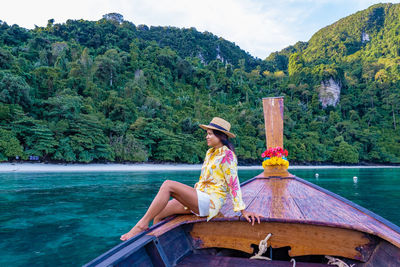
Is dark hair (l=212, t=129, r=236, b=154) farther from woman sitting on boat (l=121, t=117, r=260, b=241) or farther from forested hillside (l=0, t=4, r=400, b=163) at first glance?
forested hillside (l=0, t=4, r=400, b=163)

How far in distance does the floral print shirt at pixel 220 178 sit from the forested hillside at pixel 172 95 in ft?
54.5

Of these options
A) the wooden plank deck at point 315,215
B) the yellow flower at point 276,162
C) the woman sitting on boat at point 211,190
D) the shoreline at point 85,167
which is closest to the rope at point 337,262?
the wooden plank deck at point 315,215

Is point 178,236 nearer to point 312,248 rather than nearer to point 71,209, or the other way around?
point 312,248

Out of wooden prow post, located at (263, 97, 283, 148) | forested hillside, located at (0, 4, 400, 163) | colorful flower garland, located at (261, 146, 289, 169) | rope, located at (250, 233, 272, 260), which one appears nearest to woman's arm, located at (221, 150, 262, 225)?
rope, located at (250, 233, 272, 260)

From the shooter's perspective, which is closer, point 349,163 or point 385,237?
point 385,237

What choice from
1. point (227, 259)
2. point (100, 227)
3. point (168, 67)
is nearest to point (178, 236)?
point (227, 259)

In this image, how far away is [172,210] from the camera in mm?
1854

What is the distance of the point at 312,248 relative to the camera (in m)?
1.51

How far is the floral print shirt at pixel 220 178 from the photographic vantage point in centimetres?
173

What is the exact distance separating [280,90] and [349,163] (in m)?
20.8

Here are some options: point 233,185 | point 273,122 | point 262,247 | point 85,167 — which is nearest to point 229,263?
point 262,247

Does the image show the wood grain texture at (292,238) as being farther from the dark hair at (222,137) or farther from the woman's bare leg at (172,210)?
the dark hair at (222,137)

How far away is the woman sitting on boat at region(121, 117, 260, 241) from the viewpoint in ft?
5.34

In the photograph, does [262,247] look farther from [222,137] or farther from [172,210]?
[222,137]
